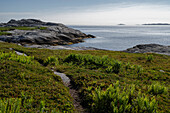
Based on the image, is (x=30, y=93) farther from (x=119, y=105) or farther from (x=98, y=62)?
(x=98, y=62)

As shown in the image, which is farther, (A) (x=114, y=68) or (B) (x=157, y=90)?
(A) (x=114, y=68)

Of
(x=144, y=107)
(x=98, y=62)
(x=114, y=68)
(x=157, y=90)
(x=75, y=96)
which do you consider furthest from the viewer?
(x=98, y=62)

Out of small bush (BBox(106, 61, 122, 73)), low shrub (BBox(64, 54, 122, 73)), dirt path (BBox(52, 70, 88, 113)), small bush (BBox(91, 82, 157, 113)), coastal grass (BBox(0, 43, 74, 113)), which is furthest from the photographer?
low shrub (BBox(64, 54, 122, 73))

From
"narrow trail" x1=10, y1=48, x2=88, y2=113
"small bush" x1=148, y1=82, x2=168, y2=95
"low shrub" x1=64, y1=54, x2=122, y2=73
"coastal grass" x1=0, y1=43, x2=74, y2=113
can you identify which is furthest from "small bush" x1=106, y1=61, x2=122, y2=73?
"coastal grass" x1=0, y1=43, x2=74, y2=113

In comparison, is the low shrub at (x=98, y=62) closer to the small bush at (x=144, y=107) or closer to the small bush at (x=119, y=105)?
the small bush at (x=119, y=105)

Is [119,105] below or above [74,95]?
above

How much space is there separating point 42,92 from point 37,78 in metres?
2.04

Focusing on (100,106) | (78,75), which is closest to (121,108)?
(100,106)

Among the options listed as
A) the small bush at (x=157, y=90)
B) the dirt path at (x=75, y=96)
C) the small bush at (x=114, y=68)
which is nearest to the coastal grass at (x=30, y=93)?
the dirt path at (x=75, y=96)

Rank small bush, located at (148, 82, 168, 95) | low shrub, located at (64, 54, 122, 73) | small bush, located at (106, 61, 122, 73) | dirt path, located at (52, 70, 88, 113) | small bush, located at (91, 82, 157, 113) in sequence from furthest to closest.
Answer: low shrub, located at (64, 54, 122, 73)
small bush, located at (106, 61, 122, 73)
small bush, located at (148, 82, 168, 95)
dirt path, located at (52, 70, 88, 113)
small bush, located at (91, 82, 157, 113)

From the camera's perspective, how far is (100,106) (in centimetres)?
738

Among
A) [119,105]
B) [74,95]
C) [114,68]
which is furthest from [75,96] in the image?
[114,68]

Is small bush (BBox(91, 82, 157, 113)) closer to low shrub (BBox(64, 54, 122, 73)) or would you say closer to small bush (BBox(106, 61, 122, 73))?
small bush (BBox(106, 61, 122, 73))

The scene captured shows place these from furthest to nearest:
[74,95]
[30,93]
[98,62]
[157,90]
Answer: [98,62]
[157,90]
[74,95]
[30,93]
